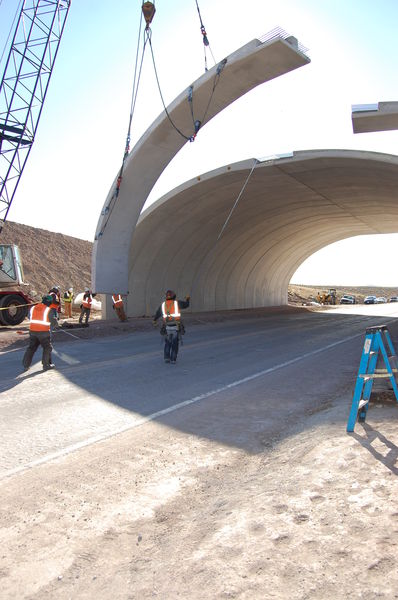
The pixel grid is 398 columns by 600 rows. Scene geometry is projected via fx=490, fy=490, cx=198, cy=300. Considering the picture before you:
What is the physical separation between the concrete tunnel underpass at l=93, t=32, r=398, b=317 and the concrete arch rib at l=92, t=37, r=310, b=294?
0.13ft

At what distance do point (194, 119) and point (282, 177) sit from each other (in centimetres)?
505

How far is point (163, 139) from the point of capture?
18.4m

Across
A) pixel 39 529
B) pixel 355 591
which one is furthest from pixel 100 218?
pixel 355 591

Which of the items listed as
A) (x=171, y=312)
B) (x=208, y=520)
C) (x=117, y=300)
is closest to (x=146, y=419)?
(x=208, y=520)

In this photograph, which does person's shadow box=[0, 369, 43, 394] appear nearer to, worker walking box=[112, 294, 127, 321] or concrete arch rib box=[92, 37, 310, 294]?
concrete arch rib box=[92, 37, 310, 294]

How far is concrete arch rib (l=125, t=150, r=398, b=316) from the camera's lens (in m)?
19.5

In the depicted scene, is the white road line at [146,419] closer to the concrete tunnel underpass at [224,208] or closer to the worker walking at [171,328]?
the worker walking at [171,328]

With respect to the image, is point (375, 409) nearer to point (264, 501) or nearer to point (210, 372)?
point (264, 501)

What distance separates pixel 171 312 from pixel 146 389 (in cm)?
295

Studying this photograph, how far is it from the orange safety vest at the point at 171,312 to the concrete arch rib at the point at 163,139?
8951 millimetres

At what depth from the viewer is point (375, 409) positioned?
6.34 meters

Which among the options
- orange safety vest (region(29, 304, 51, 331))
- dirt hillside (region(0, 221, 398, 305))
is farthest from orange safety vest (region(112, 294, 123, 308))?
dirt hillside (region(0, 221, 398, 305))

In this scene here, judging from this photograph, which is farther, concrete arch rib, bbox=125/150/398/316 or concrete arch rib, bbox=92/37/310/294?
concrete arch rib, bbox=125/150/398/316

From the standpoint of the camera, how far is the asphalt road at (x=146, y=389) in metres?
5.68
